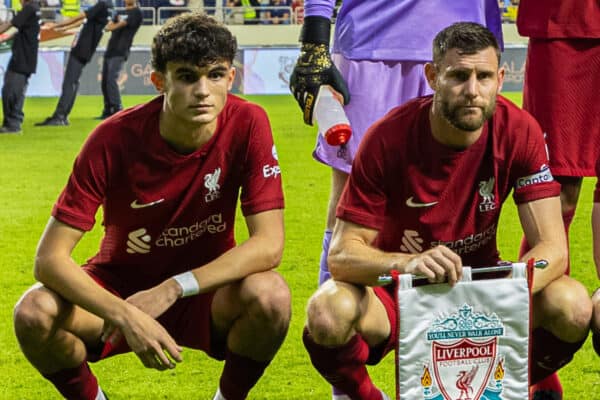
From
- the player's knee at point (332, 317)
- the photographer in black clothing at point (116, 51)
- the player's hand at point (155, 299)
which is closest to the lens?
the player's knee at point (332, 317)

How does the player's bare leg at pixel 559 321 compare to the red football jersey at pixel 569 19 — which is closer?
the player's bare leg at pixel 559 321

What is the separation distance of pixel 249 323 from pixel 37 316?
63cm

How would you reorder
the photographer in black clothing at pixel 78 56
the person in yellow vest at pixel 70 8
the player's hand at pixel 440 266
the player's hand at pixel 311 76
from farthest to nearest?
the person in yellow vest at pixel 70 8 → the photographer in black clothing at pixel 78 56 → the player's hand at pixel 311 76 → the player's hand at pixel 440 266

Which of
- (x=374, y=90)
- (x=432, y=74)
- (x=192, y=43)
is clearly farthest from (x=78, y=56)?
(x=432, y=74)

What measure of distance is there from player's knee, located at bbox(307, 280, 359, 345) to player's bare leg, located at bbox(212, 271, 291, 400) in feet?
0.65

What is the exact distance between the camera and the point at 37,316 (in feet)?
11.2

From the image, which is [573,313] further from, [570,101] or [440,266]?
[570,101]

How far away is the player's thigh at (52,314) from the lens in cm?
342

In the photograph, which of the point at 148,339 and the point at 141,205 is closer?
the point at 148,339

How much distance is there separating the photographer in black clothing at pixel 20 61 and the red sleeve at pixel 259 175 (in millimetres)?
10528

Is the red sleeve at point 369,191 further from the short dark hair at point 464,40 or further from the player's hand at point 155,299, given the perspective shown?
the player's hand at point 155,299

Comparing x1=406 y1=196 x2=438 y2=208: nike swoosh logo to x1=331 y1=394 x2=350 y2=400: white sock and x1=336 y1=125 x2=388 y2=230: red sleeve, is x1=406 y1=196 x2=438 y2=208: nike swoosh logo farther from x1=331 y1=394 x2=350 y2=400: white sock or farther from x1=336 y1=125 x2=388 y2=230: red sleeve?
x1=331 y1=394 x2=350 y2=400: white sock

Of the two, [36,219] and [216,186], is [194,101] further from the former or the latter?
[36,219]

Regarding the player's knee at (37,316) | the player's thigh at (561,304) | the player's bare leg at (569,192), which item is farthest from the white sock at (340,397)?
the player's bare leg at (569,192)
